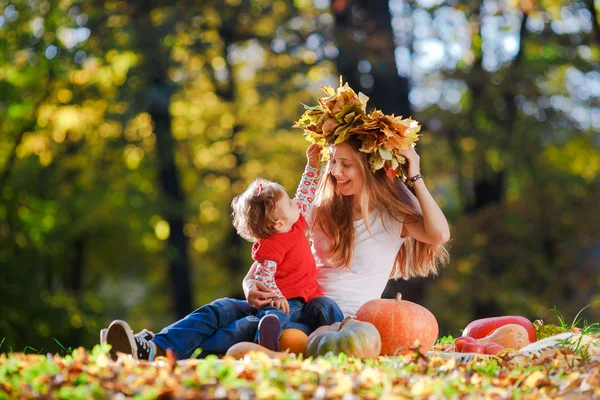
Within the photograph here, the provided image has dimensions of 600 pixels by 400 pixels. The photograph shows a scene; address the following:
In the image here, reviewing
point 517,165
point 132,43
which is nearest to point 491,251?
point 517,165

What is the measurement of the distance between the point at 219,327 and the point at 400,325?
43.3 inches

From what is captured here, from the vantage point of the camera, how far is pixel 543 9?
17188 mm

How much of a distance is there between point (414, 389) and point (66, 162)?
51.6ft

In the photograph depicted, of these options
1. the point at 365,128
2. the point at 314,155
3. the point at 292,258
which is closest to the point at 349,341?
the point at 292,258

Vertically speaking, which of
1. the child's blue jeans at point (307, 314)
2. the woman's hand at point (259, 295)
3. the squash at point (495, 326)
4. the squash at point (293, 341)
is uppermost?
the woman's hand at point (259, 295)

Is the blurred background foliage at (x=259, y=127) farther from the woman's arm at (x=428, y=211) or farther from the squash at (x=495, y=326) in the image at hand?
the woman's arm at (x=428, y=211)

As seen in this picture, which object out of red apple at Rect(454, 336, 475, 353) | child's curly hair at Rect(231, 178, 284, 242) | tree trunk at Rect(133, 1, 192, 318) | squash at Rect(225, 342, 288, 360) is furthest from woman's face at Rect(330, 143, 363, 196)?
tree trunk at Rect(133, 1, 192, 318)

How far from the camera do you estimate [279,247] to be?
530 centimetres

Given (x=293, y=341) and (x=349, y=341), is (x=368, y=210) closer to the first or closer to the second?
(x=293, y=341)

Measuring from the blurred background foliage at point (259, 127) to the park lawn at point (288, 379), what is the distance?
836cm

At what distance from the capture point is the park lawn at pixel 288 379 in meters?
3.31

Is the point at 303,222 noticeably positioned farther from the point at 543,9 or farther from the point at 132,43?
the point at 543,9

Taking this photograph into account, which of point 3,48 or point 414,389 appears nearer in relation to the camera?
point 414,389

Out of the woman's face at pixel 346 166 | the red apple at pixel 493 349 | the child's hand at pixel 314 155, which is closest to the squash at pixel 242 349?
the red apple at pixel 493 349
